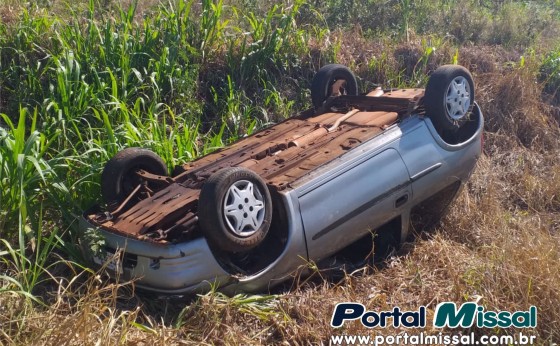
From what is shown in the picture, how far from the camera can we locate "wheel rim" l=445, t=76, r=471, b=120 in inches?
195

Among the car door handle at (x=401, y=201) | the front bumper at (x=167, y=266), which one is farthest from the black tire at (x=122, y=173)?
the car door handle at (x=401, y=201)

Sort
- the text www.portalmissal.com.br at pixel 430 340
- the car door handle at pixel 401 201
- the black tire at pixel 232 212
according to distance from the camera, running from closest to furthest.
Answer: the text www.portalmissal.com.br at pixel 430 340
the black tire at pixel 232 212
the car door handle at pixel 401 201

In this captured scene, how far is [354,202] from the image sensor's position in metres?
4.24

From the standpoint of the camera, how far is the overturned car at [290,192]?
373 cm

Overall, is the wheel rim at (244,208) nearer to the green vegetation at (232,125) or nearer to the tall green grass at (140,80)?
the green vegetation at (232,125)

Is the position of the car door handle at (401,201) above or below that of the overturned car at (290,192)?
below

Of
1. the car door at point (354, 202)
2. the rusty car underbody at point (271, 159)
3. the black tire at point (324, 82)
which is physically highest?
the black tire at point (324, 82)

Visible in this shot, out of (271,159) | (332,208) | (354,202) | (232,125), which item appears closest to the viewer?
(332,208)

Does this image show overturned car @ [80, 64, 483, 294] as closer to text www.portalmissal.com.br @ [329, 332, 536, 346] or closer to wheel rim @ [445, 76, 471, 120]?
wheel rim @ [445, 76, 471, 120]

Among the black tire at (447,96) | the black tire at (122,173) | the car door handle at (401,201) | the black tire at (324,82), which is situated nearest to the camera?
the black tire at (122,173)

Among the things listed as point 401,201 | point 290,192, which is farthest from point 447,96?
point 290,192

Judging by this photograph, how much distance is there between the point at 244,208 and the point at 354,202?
85 centimetres

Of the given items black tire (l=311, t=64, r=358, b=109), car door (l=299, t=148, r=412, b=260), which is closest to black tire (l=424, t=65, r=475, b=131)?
car door (l=299, t=148, r=412, b=260)

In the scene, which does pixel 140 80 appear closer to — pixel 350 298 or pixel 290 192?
pixel 290 192
